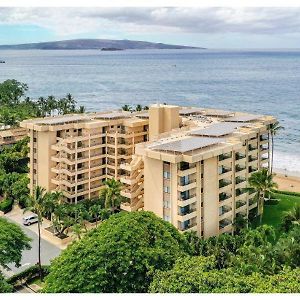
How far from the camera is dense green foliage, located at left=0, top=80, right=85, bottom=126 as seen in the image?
221ft

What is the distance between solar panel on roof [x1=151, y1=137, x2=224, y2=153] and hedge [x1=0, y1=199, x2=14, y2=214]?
557 inches

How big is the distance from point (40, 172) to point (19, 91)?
57347 mm

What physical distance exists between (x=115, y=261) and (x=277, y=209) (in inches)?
835

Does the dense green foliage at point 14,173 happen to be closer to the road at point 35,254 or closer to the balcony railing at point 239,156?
the road at point 35,254

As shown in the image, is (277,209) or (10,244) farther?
(277,209)

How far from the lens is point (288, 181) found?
154 feet

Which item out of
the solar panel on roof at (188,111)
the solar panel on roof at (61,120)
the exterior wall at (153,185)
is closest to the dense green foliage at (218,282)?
the exterior wall at (153,185)

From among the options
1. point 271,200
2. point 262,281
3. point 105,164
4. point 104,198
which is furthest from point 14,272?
point 271,200

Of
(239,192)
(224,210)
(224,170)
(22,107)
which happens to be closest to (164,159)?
(224,170)

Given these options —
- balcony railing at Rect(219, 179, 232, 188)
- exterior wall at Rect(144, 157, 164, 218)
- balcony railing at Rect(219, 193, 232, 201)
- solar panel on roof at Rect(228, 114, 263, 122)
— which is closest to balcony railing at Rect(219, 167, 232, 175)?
balcony railing at Rect(219, 179, 232, 188)

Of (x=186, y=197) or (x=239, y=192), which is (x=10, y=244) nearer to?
(x=186, y=197)

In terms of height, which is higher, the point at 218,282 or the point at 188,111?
the point at 188,111

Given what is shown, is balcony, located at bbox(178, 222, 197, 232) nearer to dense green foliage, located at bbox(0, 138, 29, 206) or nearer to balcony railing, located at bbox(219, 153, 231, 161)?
balcony railing, located at bbox(219, 153, 231, 161)

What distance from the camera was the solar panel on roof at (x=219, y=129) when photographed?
33.1 metres
